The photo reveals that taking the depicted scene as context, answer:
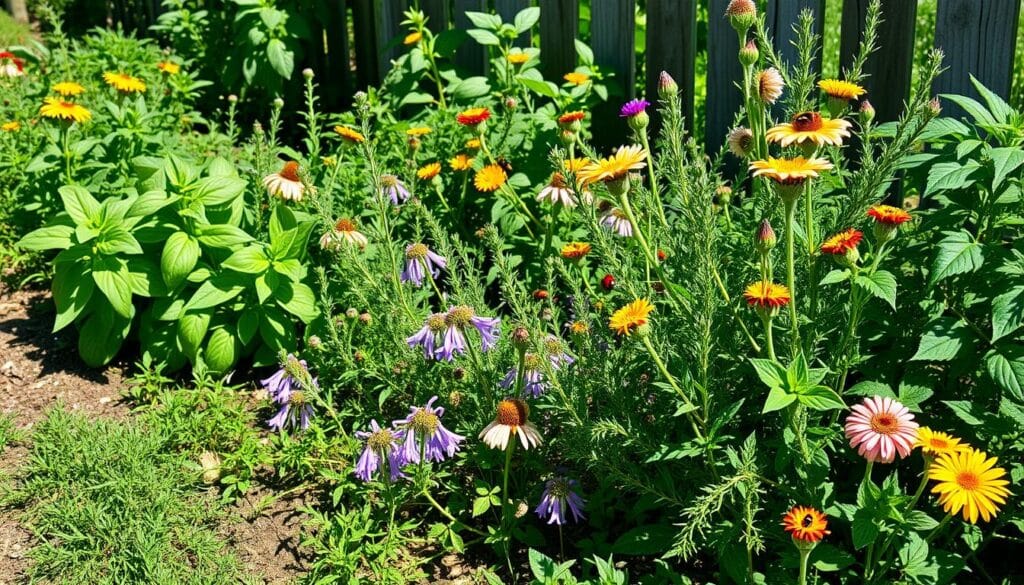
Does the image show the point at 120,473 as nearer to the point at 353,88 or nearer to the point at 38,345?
the point at 38,345

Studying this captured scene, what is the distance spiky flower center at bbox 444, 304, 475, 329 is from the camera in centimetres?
278

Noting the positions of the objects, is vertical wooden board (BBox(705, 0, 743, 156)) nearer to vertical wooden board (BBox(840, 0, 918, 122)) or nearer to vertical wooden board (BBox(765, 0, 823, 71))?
vertical wooden board (BBox(765, 0, 823, 71))

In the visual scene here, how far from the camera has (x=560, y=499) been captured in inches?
108

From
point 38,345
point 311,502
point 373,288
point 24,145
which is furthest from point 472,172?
point 24,145

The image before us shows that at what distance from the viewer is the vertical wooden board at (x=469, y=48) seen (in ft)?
16.1

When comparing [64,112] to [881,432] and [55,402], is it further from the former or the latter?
[881,432]

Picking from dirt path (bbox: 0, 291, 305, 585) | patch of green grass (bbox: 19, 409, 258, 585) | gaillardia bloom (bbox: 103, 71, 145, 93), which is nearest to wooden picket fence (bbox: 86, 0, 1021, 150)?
gaillardia bloom (bbox: 103, 71, 145, 93)

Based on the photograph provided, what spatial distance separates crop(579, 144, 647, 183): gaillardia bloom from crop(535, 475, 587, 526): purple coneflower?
3.03ft

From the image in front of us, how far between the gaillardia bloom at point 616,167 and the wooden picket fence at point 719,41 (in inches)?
57.8

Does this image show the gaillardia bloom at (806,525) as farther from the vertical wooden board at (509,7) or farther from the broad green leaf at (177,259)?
the vertical wooden board at (509,7)

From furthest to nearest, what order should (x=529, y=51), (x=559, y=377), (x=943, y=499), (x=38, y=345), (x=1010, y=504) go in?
1. (x=529, y=51)
2. (x=38, y=345)
3. (x=559, y=377)
4. (x=1010, y=504)
5. (x=943, y=499)

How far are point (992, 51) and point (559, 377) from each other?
6.30 feet

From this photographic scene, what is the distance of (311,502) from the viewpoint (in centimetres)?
314

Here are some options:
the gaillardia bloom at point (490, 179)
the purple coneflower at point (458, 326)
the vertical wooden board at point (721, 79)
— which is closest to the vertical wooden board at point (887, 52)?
the vertical wooden board at point (721, 79)
